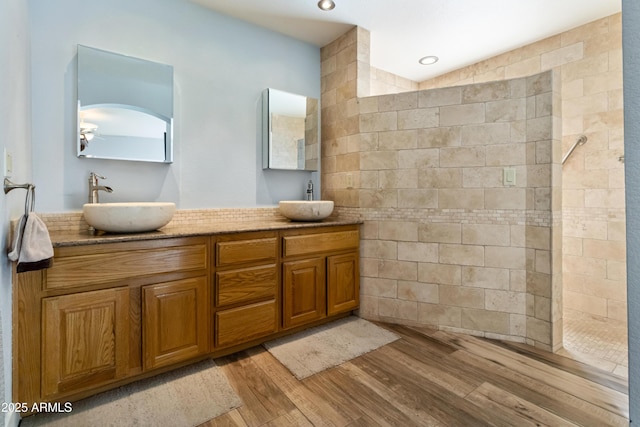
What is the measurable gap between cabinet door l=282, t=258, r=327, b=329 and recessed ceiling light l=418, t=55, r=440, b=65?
2463 millimetres

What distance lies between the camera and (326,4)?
233cm

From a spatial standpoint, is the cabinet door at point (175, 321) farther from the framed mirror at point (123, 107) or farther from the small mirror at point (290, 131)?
the small mirror at point (290, 131)

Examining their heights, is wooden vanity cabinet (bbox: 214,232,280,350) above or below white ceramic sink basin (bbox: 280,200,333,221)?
below

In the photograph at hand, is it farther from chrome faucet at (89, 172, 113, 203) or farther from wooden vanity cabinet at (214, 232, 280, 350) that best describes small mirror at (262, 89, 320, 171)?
chrome faucet at (89, 172, 113, 203)

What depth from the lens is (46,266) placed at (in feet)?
4.12

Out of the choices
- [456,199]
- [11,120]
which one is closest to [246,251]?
[11,120]

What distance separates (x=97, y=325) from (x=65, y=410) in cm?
41

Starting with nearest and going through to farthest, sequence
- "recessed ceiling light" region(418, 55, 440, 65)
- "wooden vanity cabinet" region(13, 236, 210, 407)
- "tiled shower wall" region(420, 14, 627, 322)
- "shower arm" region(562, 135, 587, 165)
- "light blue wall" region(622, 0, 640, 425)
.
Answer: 1. "light blue wall" region(622, 0, 640, 425)
2. "wooden vanity cabinet" region(13, 236, 210, 407)
3. "tiled shower wall" region(420, 14, 627, 322)
4. "shower arm" region(562, 135, 587, 165)
5. "recessed ceiling light" region(418, 55, 440, 65)

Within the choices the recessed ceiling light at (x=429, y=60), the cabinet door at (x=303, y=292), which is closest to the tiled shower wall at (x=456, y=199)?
the cabinet door at (x=303, y=292)

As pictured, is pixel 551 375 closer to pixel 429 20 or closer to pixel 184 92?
pixel 429 20

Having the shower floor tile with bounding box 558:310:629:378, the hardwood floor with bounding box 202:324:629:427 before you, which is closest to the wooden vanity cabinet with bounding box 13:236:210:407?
the hardwood floor with bounding box 202:324:629:427

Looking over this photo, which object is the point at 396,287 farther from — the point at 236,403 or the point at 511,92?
the point at 511,92

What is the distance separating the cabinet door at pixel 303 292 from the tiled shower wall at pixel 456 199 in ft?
1.55

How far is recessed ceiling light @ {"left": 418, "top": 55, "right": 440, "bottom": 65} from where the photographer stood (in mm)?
3236
